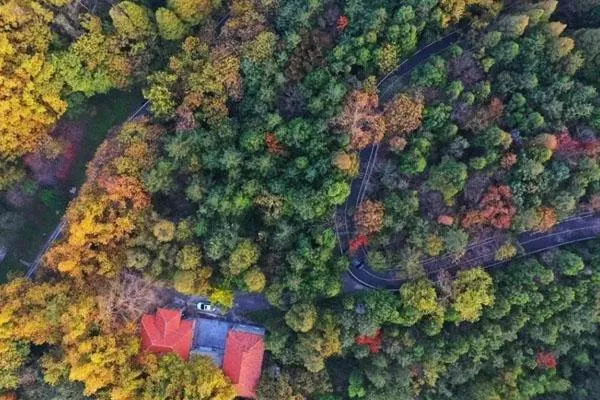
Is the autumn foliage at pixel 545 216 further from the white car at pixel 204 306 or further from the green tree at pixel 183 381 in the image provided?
the white car at pixel 204 306

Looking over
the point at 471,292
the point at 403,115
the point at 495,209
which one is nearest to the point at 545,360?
the point at 471,292

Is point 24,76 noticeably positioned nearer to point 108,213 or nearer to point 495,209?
point 108,213

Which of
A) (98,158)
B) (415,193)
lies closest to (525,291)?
(415,193)

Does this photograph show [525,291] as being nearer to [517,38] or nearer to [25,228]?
[517,38]

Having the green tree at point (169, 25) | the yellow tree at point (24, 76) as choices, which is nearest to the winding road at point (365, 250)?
the green tree at point (169, 25)

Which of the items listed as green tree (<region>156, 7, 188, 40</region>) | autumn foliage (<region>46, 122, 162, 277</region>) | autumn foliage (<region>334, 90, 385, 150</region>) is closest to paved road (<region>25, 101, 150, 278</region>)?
autumn foliage (<region>46, 122, 162, 277</region>)
